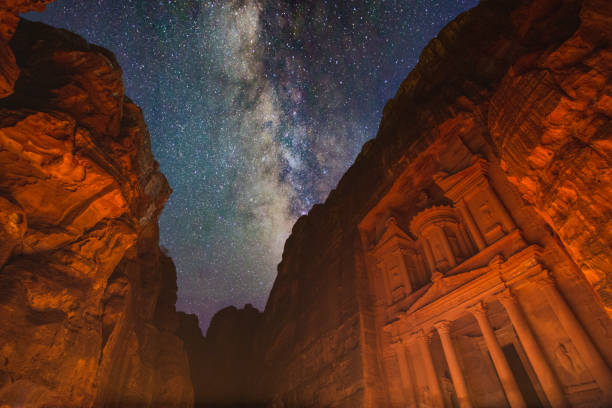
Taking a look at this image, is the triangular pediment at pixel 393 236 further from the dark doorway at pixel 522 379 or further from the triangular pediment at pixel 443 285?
the dark doorway at pixel 522 379

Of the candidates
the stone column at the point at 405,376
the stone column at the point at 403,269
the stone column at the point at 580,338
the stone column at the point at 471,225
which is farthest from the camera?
the stone column at the point at 403,269

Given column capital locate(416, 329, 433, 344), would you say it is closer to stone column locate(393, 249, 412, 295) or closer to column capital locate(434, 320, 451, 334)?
column capital locate(434, 320, 451, 334)

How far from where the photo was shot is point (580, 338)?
978 centimetres

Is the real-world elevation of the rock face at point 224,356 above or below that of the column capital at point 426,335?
above

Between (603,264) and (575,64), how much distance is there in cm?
566

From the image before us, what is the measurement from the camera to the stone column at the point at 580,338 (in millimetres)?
→ 8920

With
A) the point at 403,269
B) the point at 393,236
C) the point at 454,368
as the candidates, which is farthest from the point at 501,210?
the point at 454,368

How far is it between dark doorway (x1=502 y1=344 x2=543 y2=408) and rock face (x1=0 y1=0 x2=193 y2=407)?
1828 cm

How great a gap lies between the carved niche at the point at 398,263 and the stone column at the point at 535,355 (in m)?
5.59

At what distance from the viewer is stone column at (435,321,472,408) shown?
1229 centimetres

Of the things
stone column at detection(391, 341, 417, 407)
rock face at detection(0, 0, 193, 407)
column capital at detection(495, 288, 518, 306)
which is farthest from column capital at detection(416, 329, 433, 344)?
rock face at detection(0, 0, 193, 407)

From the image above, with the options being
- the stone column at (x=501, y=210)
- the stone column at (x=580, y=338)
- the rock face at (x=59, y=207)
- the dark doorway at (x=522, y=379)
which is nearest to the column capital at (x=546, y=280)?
the stone column at (x=580, y=338)

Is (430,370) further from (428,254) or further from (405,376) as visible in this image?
(428,254)

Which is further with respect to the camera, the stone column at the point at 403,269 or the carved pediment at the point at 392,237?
the carved pediment at the point at 392,237
